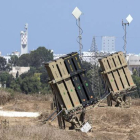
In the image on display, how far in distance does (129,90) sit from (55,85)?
9.59 m

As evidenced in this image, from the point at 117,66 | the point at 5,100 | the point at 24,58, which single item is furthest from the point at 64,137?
the point at 24,58

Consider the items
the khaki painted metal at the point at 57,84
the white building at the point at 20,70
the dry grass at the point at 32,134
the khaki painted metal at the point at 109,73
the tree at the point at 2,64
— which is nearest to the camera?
the dry grass at the point at 32,134

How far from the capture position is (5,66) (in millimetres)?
162375

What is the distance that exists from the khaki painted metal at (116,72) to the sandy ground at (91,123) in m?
1.54

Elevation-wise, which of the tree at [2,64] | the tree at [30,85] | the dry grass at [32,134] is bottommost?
the tree at [2,64]

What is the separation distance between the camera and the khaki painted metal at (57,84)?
73.8 feet

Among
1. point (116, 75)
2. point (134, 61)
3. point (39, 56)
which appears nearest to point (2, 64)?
point (39, 56)

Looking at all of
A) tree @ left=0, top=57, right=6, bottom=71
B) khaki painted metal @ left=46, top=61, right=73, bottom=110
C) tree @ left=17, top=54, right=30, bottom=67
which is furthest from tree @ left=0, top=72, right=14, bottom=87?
khaki painted metal @ left=46, top=61, right=73, bottom=110

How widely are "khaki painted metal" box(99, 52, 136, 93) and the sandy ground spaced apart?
1.54 meters

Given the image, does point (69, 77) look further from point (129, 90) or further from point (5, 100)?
point (5, 100)

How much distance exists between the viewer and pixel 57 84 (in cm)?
2267

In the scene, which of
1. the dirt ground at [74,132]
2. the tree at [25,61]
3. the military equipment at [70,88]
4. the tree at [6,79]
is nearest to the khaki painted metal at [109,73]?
the dirt ground at [74,132]

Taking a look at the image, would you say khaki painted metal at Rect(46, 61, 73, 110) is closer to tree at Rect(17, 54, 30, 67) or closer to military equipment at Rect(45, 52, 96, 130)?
military equipment at Rect(45, 52, 96, 130)

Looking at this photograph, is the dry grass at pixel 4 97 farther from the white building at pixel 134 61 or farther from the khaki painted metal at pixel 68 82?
the white building at pixel 134 61
